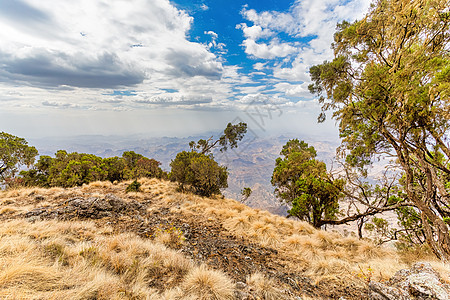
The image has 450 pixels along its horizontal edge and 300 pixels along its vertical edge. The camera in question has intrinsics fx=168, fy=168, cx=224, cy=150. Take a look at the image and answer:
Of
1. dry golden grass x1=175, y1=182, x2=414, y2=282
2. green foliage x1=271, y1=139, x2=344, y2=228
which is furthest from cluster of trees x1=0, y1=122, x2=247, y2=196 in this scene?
green foliage x1=271, y1=139, x2=344, y2=228

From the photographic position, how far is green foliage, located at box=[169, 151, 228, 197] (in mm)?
15445

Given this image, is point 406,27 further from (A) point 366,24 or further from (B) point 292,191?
(B) point 292,191

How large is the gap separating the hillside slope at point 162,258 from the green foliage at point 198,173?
265 inches

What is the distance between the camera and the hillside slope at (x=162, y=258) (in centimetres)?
278

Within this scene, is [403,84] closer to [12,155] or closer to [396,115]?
[396,115]

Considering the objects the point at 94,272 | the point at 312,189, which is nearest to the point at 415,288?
the point at 94,272

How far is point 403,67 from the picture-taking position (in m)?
5.32

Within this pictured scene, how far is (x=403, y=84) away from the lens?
506cm

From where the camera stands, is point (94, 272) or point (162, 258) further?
point (162, 258)

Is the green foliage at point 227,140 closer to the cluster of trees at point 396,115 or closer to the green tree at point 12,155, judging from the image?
the cluster of trees at point 396,115

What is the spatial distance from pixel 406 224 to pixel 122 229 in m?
13.7

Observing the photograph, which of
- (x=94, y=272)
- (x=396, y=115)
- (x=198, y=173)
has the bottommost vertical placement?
(x=198, y=173)

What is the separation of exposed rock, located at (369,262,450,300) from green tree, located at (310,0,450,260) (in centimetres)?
306

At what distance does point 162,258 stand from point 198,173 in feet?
38.0
